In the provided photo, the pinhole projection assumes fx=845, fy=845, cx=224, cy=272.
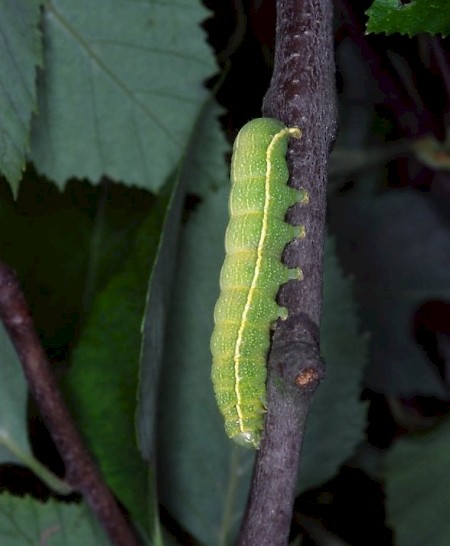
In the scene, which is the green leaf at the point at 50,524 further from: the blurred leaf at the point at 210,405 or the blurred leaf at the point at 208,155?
the blurred leaf at the point at 208,155

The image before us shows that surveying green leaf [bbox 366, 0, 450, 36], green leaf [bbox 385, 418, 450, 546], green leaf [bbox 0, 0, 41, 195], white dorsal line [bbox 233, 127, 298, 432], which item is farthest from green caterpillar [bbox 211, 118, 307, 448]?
green leaf [bbox 385, 418, 450, 546]

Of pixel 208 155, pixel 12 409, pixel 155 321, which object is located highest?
pixel 208 155

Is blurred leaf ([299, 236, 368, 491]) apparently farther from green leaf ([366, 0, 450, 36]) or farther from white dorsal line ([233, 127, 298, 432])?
green leaf ([366, 0, 450, 36])

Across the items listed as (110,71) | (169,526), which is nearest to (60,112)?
(110,71)

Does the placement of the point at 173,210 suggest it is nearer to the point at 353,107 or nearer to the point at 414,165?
the point at 353,107

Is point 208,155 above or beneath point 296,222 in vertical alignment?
above

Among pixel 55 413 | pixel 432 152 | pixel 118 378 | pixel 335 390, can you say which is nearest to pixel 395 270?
pixel 432 152

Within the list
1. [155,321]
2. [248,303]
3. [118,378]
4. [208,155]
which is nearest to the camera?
[248,303]

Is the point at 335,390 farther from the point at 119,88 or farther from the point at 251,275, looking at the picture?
the point at 119,88
